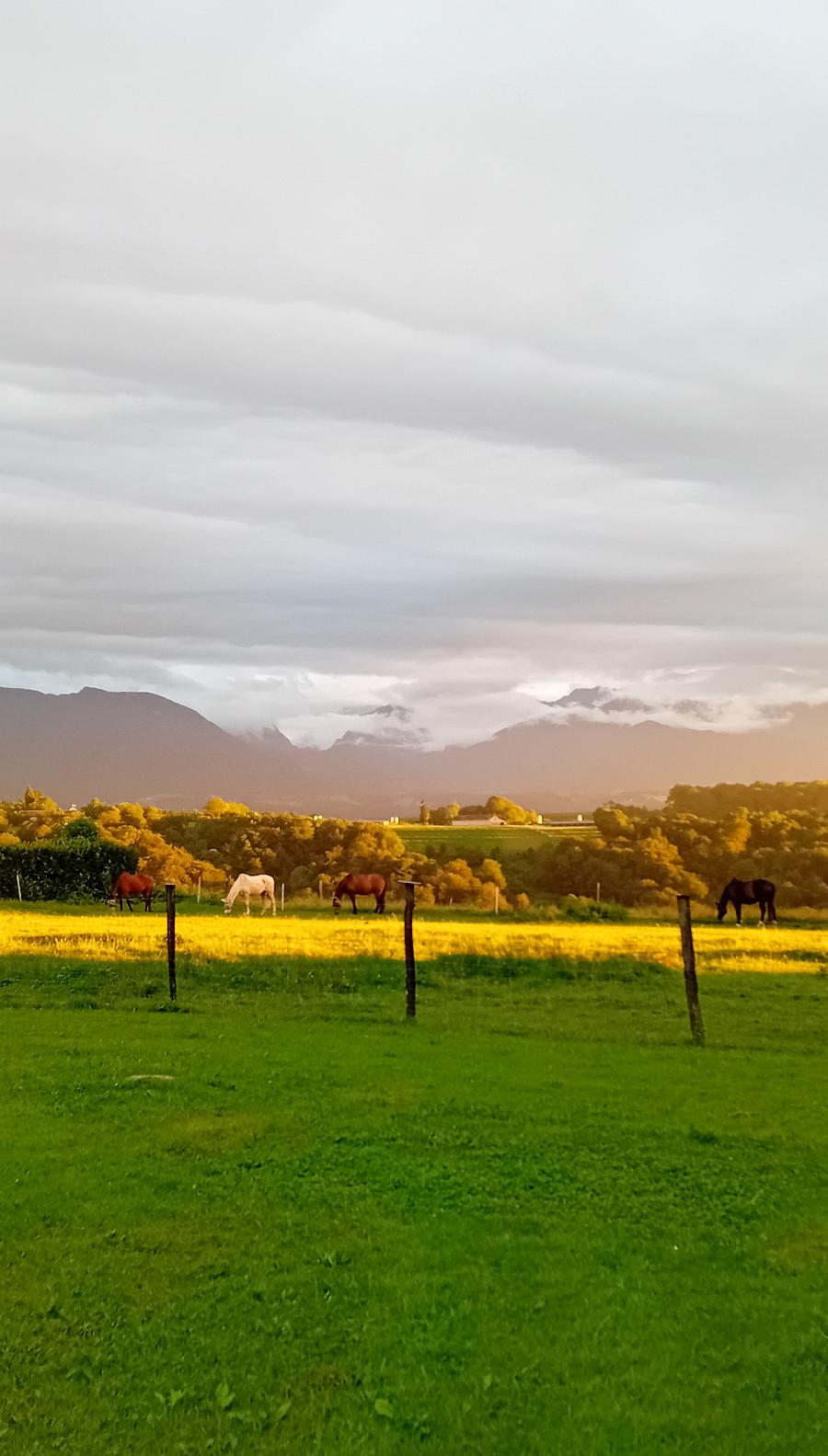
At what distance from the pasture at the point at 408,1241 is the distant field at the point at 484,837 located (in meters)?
77.2

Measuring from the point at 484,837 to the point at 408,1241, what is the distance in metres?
105

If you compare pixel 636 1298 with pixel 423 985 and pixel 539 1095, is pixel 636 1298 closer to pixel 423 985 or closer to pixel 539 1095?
pixel 539 1095

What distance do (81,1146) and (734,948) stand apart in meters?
29.6

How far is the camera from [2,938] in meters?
32.1

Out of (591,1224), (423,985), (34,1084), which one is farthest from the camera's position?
(423,985)

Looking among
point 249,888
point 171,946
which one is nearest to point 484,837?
point 249,888

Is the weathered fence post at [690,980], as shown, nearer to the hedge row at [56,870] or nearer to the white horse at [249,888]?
the white horse at [249,888]

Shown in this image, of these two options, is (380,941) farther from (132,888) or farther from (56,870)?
(56,870)

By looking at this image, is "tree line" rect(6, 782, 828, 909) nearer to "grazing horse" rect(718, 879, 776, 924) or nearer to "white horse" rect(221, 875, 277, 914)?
"white horse" rect(221, 875, 277, 914)

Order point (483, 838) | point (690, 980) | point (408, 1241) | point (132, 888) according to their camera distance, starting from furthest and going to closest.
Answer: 1. point (483, 838)
2. point (132, 888)
3. point (690, 980)
4. point (408, 1241)

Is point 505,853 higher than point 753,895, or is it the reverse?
point 505,853

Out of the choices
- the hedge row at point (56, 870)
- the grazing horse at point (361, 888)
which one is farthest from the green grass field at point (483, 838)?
the hedge row at point (56, 870)

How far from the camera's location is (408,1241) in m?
9.25

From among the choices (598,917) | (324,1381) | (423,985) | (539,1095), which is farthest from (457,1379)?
(598,917)
